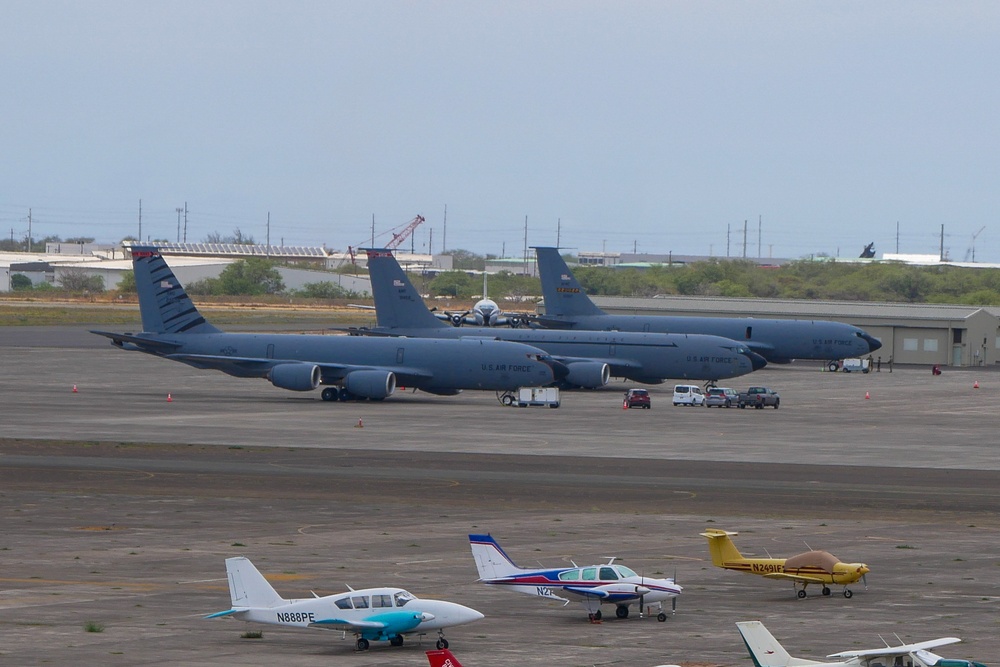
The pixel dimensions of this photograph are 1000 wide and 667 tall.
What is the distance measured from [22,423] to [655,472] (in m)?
30.9

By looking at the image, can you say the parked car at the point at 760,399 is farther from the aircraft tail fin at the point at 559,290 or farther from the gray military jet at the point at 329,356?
the aircraft tail fin at the point at 559,290

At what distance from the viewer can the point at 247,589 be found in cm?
2484

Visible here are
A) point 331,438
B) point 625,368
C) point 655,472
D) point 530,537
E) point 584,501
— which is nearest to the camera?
point 530,537

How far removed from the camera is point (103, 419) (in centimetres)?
6706

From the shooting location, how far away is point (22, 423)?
2530 inches

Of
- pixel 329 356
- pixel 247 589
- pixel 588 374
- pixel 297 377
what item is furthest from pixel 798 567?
pixel 588 374

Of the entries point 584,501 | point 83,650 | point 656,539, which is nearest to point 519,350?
point 584,501

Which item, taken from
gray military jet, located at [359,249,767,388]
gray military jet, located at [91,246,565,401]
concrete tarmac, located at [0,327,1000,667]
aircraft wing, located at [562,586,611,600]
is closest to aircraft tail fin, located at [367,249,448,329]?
gray military jet, located at [359,249,767,388]

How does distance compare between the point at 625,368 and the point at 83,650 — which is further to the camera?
the point at 625,368

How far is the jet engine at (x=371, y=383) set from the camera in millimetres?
78688

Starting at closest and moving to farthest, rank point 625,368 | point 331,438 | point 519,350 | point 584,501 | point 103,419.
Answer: point 584,501
point 331,438
point 103,419
point 519,350
point 625,368

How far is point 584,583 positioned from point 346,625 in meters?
5.20

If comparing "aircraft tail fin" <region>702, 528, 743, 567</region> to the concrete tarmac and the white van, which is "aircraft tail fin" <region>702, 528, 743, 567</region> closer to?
the concrete tarmac

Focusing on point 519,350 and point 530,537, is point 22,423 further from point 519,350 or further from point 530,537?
point 530,537
